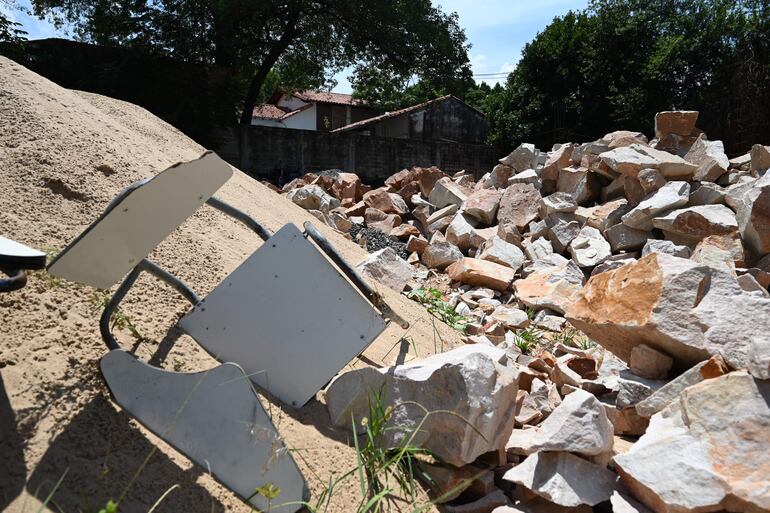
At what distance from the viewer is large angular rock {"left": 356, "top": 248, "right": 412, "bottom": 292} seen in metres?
4.54

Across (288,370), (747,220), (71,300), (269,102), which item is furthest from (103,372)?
(269,102)

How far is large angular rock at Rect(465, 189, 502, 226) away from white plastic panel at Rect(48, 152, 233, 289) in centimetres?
594

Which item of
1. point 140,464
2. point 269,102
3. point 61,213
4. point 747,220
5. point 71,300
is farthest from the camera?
point 269,102

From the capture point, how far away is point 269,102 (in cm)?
3691

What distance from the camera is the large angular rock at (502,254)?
6.35 m

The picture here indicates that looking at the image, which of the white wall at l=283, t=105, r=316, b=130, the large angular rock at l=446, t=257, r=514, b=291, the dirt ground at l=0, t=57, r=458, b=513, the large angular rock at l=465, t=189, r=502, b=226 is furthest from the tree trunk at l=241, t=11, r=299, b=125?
the white wall at l=283, t=105, r=316, b=130

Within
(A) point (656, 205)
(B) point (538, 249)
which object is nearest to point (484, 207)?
(B) point (538, 249)

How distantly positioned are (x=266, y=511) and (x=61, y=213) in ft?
4.94

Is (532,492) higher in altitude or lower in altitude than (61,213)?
lower

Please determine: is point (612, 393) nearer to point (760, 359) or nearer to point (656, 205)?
point (760, 359)

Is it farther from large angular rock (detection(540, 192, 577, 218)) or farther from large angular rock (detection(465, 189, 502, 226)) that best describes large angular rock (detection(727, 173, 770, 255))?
large angular rock (detection(465, 189, 502, 226))

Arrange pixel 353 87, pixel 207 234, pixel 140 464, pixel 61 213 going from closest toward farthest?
pixel 140 464 < pixel 61 213 < pixel 207 234 < pixel 353 87

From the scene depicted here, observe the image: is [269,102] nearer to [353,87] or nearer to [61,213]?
[353,87]

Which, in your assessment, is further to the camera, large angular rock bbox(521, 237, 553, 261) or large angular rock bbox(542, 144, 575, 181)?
large angular rock bbox(542, 144, 575, 181)
